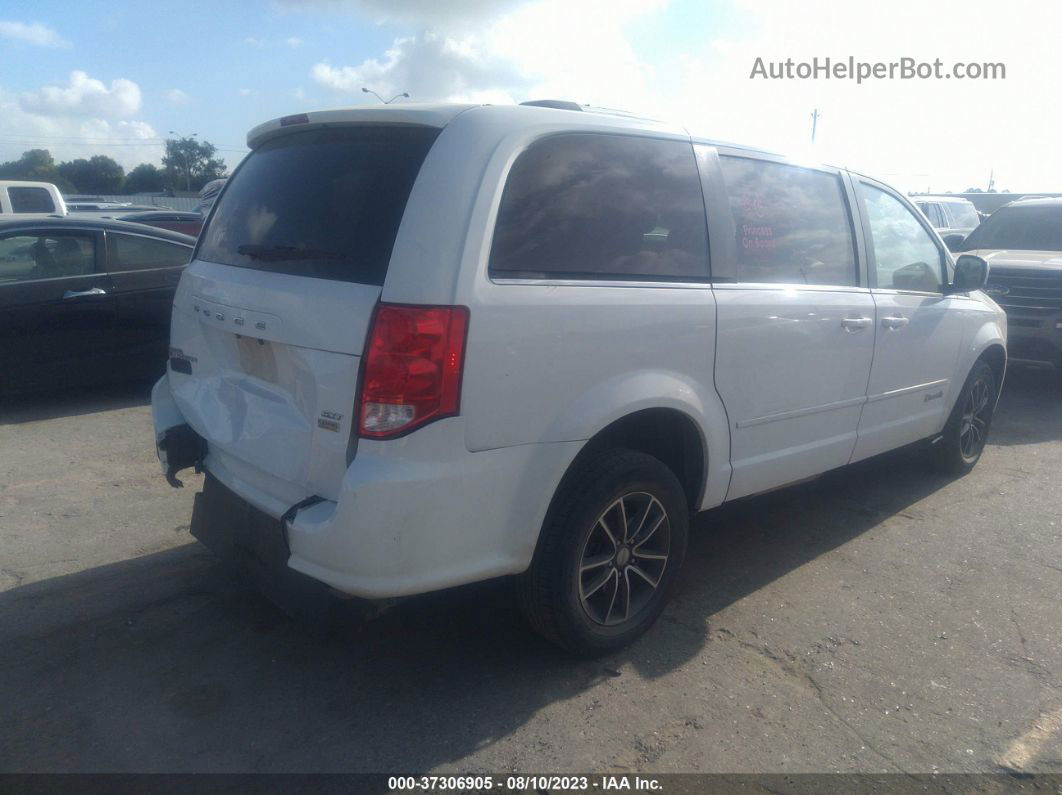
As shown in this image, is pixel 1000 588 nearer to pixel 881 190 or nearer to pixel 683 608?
pixel 683 608

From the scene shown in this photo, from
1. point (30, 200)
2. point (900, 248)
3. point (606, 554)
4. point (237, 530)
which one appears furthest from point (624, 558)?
point (30, 200)

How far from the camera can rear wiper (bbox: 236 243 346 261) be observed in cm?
290

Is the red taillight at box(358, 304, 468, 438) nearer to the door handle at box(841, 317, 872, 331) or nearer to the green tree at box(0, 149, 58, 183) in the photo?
the door handle at box(841, 317, 872, 331)

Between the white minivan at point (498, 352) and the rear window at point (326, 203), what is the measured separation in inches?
0.5

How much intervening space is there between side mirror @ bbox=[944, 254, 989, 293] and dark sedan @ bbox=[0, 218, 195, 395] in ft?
19.6

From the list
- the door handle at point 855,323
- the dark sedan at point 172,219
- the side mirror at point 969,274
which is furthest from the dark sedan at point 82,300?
the dark sedan at point 172,219

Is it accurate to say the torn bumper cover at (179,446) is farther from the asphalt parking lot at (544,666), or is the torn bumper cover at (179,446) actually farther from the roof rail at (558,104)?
the roof rail at (558,104)

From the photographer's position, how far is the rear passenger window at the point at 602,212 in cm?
290

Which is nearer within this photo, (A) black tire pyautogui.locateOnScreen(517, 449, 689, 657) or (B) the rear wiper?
(B) the rear wiper

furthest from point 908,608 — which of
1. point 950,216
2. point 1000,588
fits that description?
point 950,216

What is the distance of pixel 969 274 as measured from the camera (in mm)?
5082

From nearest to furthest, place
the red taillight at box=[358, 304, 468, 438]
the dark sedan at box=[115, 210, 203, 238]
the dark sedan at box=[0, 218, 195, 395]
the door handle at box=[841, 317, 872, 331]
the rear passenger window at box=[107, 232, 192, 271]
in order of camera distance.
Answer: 1. the red taillight at box=[358, 304, 468, 438]
2. the door handle at box=[841, 317, 872, 331]
3. the dark sedan at box=[0, 218, 195, 395]
4. the rear passenger window at box=[107, 232, 192, 271]
5. the dark sedan at box=[115, 210, 203, 238]

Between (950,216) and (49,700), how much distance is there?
62.2 ft

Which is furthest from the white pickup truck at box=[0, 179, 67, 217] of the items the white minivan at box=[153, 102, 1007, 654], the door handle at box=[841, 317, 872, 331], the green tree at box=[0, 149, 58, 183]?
the green tree at box=[0, 149, 58, 183]
